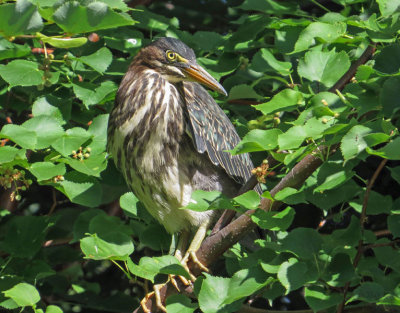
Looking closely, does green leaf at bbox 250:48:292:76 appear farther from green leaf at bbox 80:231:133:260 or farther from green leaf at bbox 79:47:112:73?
green leaf at bbox 80:231:133:260

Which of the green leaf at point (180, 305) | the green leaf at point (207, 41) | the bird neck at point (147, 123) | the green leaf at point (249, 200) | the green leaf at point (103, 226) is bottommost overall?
the green leaf at point (103, 226)

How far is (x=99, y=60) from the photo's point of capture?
8.47ft

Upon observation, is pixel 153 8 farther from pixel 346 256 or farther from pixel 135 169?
pixel 346 256

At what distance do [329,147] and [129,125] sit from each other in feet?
3.66

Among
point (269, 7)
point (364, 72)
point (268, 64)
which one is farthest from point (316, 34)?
point (269, 7)

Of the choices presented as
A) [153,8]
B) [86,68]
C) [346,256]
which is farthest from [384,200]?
[153,8]

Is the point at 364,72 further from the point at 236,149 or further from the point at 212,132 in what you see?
the point at 212,132

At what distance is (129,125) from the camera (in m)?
2.81

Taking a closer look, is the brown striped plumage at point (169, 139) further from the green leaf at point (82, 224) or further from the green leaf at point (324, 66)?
the green leaf at point (324, 66)

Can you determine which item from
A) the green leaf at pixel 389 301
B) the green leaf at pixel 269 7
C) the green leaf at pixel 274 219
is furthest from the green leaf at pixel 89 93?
the green leaf at pixel 389 301

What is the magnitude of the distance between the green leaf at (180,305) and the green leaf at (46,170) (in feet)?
1.73

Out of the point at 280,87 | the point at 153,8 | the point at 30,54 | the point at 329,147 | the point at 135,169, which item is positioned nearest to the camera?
the point at 329,147

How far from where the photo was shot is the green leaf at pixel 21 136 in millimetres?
2158

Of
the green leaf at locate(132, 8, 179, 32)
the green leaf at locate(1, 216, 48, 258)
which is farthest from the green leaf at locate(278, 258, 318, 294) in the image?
the green leaf at locate(132, 8, 179, 32)
